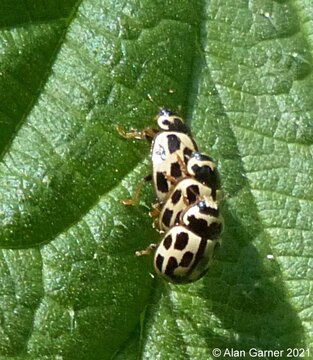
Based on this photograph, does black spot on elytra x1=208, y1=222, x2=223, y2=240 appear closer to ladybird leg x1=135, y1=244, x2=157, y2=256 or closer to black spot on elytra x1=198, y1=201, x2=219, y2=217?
black spot on elytra x1=198, y1=201, x2=219, y2=217

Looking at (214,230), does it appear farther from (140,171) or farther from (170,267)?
(140,171)

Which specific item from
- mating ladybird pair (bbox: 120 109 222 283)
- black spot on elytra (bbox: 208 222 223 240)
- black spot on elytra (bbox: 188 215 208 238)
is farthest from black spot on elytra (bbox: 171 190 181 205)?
black spot on elytra (bbox: 208 222 223 240)

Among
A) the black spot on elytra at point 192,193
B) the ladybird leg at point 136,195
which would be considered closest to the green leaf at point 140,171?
the ladybird leg at point 136,195

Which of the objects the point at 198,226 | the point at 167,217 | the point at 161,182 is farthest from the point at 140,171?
the point at 198,226

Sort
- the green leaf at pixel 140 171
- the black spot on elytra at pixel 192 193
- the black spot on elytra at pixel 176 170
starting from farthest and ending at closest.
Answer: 1. the black spot on elytra at pixel 176 170
2. the black spot on elytra at pixel 192 193
3. the green leaf at pixel 140 171

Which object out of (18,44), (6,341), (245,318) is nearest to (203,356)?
(245,318)

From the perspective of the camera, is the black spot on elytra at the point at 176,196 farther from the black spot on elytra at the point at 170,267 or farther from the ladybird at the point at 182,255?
the black spot on elytra at the point at 170,267

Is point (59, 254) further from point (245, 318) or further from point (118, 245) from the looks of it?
point (245, 318)
